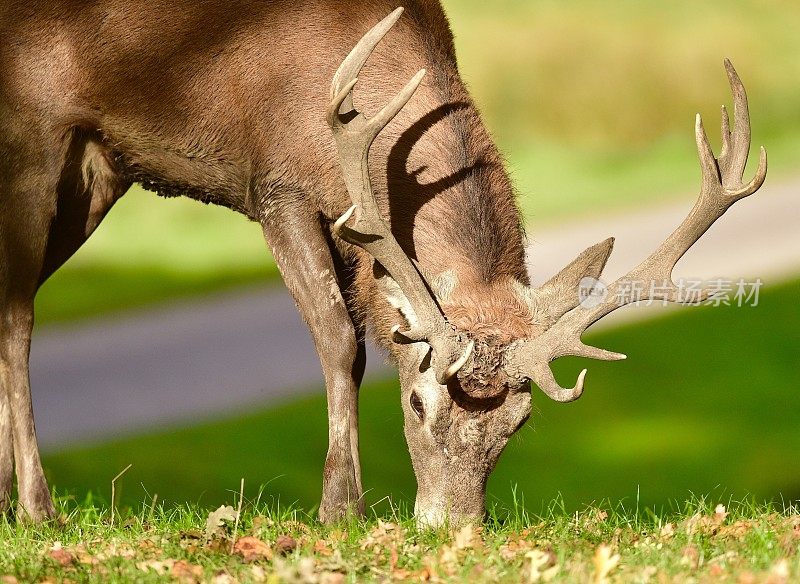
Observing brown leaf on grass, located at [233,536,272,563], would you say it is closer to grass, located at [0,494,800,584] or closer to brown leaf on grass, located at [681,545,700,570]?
grass, located at [0,494,800,584]

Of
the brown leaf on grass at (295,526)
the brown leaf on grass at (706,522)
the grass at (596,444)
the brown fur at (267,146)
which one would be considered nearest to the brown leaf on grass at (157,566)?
the brown leaf on grass at (295,526)

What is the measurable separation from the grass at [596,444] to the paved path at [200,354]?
1.30ft

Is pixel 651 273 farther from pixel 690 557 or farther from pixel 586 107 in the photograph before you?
pixel 586 107

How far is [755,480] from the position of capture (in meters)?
11.2

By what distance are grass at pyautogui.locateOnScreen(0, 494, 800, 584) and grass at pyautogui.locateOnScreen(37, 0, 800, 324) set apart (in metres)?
9.34

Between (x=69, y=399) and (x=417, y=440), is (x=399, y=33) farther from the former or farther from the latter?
(x=69, y=399)

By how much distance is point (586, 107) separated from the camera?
64.0 ft

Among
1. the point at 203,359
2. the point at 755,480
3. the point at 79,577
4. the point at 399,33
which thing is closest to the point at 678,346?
the point at 755,480

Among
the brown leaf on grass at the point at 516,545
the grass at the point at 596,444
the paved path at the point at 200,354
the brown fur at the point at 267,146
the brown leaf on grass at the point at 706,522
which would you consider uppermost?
the brown fur at the point at 267,146

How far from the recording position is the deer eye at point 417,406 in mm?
5965

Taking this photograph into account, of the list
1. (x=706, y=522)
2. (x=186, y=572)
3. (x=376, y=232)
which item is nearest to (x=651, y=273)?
(x=706, y=522)

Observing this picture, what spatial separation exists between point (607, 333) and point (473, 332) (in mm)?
8458

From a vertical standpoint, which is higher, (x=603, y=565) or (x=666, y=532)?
(x=603, y=565)

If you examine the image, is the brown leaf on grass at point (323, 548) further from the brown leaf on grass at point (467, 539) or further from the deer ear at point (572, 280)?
the deer ear at point (572, 280)
